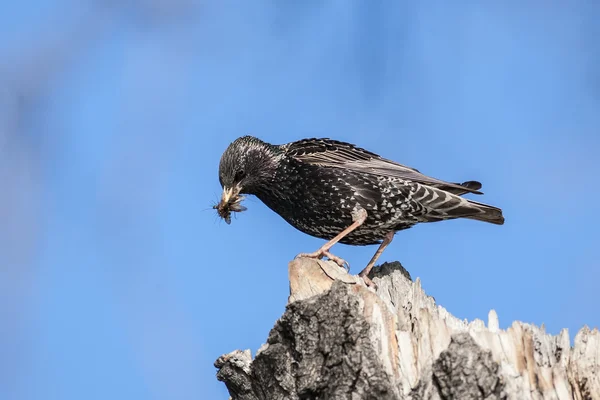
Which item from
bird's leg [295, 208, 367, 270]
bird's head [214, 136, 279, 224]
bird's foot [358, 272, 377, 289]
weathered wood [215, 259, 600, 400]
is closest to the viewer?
weathered wood [215, 259, 600, 400]

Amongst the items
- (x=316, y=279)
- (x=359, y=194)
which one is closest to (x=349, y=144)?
(x=359, y=194)

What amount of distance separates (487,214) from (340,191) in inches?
65.1

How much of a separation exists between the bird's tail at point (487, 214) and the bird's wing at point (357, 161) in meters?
0.16

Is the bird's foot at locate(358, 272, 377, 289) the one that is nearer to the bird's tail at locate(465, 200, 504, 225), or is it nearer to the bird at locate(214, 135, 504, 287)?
the bird at locate(214, 135, 504, 287)

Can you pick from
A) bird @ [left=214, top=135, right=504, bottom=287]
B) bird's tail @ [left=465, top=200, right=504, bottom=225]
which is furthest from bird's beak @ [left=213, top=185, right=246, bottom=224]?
bird's tail @ [left=465, top=200, right=504, bottom=225]

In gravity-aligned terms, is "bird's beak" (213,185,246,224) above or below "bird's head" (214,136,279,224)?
below

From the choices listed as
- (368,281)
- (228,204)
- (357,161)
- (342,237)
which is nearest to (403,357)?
(368,281)

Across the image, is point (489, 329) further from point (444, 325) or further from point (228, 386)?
point (228, 386)

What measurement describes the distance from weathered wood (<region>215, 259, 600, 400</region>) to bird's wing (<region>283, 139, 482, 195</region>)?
2.80 metres

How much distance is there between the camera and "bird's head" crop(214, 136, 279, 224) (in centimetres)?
937

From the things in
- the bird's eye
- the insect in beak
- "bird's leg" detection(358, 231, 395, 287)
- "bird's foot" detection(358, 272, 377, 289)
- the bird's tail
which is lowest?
"bird's foot" detection(358, 272, 377, 289)

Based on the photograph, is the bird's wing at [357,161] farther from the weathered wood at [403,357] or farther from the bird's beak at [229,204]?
the weathered wood at [403,357]

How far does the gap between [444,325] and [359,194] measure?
311 cm

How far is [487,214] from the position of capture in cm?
918
